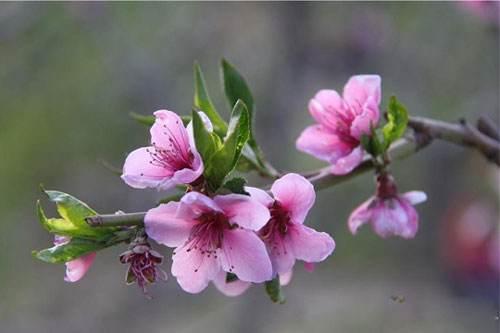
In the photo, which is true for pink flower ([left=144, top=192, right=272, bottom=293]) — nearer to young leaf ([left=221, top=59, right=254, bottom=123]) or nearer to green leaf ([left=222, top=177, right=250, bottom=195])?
green leaf ([left=222, top=177, right=250, bottom=195])

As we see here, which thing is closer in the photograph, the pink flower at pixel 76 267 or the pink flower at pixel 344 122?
the pink flower at pixel 76 267

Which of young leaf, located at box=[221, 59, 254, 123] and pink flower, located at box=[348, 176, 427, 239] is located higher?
young leaf, located at box=[221, 59, 254, 123]

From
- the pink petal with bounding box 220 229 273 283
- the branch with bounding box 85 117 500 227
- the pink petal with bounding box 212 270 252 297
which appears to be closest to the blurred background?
the branch with bounding box 85 117 500 227

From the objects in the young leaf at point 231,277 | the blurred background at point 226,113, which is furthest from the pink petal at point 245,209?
the blurred background at point 226,113

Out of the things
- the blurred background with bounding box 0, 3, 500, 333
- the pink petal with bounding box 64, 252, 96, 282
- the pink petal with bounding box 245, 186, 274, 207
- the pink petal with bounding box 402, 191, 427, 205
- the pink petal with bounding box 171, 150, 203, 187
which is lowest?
the blurred background with bounding box 0, 3, 500, 333

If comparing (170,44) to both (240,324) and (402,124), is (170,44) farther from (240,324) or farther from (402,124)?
(402,124)

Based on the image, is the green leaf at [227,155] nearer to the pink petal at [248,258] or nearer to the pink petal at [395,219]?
the pink petal at [248,258]

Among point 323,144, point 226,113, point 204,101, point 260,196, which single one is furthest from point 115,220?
point 226,113

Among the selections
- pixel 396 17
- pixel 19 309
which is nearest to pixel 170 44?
pixel 396 17
